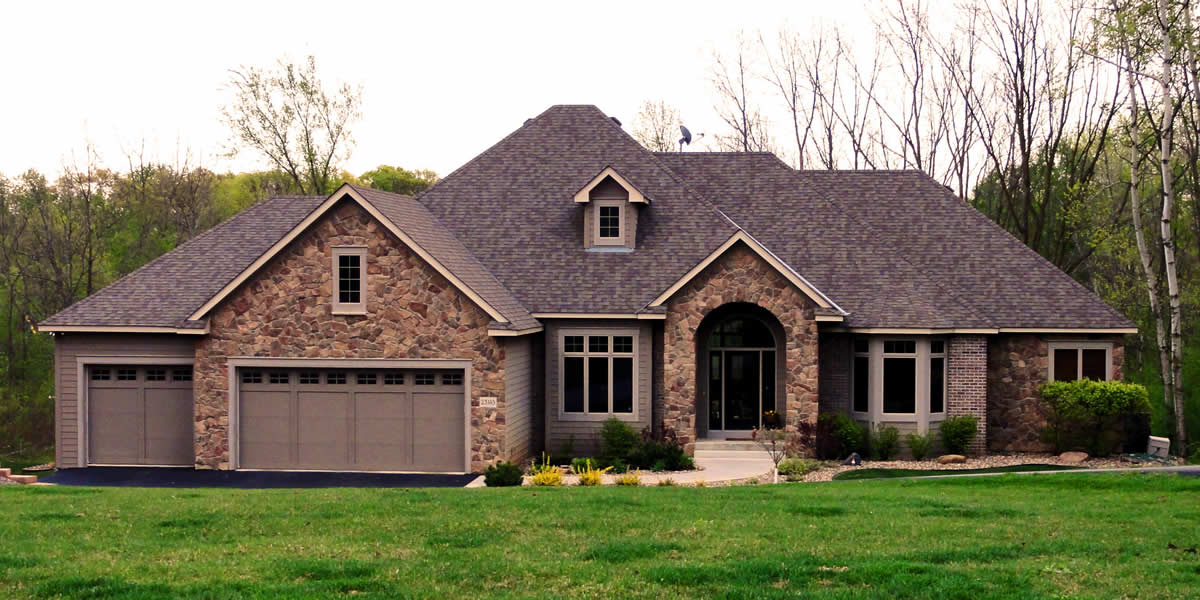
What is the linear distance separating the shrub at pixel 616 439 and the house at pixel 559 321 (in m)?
0.52

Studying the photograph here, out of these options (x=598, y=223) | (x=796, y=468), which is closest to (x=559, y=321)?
(x=598, y=223)

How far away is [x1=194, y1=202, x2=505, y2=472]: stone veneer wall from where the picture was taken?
22.1 meters

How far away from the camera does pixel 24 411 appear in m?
41.3

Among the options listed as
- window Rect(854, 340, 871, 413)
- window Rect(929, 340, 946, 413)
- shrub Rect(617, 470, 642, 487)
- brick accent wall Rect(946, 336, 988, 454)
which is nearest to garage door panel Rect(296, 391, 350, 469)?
shrub Rect(617, 470, 642, 487)

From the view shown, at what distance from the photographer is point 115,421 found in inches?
935

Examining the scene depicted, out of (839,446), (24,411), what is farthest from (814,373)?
(24,411)

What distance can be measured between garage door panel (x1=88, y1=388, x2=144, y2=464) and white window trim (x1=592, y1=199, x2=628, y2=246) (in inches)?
410

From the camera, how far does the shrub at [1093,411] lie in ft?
79.7

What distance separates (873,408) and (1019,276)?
5424 mm

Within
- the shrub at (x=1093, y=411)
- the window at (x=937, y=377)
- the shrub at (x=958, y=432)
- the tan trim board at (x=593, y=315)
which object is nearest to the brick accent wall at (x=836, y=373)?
the window at (x=937, y=377)

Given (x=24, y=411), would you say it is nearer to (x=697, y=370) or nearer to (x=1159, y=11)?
(x=697, y=370)

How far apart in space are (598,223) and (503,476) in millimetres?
7819

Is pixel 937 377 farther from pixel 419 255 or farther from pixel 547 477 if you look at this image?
pixel 419 255

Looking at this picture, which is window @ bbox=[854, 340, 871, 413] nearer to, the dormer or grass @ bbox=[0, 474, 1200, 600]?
the dormer
